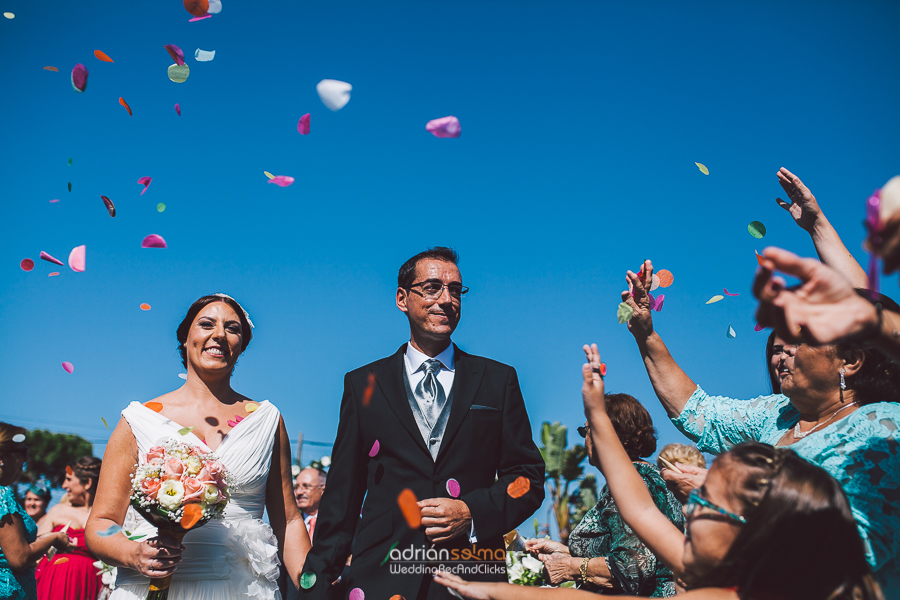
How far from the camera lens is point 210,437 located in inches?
154

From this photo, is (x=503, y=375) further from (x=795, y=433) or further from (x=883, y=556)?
(x=883, y=556)

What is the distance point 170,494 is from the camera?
3.20 m

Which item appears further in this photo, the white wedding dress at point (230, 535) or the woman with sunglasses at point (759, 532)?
the white wedding dress at point (230, 535)

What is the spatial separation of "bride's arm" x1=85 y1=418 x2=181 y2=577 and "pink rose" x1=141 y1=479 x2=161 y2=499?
293 mm

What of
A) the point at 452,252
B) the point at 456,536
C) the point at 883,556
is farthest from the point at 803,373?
the point at 452,252

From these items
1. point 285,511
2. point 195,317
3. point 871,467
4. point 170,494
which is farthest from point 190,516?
point 871,467

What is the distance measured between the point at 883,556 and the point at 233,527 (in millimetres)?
3256

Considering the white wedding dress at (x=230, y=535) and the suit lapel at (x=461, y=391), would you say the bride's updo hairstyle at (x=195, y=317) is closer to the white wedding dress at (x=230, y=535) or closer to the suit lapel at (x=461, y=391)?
the white wedding dress at (x=230, y=535)

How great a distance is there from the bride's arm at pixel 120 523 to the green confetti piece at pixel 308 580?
2.16 ft

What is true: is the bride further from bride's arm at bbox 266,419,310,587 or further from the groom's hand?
the groom's hand

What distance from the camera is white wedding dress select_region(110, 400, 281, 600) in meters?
3.61

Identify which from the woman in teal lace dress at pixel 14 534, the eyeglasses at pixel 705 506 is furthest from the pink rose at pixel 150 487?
the woman in teal lace dress at pixel 14 534

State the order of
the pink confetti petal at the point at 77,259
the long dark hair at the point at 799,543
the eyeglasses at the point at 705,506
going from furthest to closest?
the pink confetti petal at the point at 77,259 < the eyeglasses at the point at 705,506 < the long dark hair at the point at 799,543

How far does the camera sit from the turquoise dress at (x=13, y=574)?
210 inches
